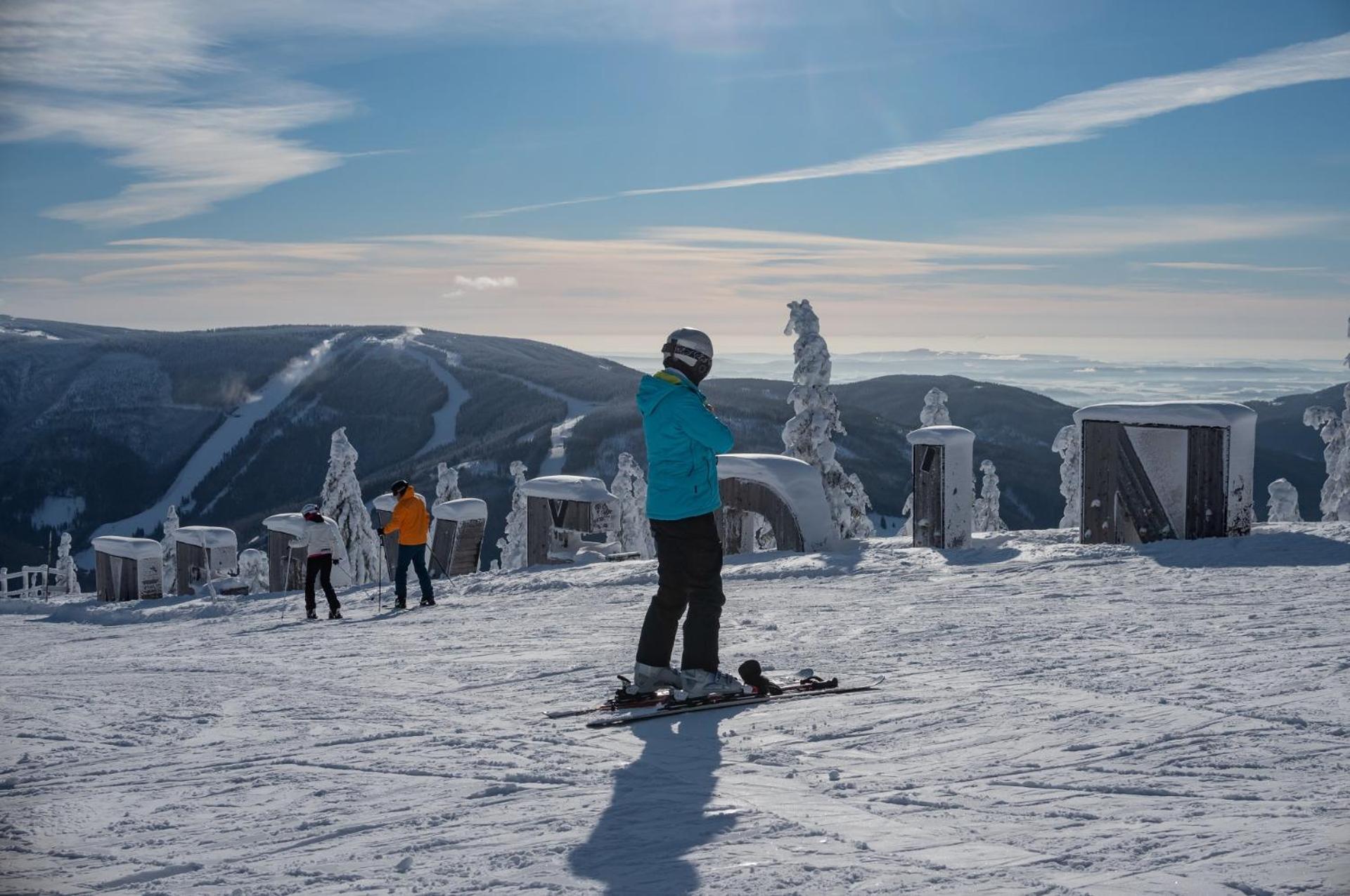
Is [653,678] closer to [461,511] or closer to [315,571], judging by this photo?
[315,571]

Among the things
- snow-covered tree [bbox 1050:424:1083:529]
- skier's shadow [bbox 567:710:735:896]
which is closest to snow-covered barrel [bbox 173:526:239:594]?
skier's shadow [bbox 567:710:735:896]

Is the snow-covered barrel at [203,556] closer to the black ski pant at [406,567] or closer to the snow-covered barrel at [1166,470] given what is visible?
the black ski pant at [406,567]

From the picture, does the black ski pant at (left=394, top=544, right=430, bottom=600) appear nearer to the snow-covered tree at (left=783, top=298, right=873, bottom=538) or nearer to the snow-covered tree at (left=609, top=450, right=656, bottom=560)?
the snow-covered tree at (left=783, top=298, right=873, bottom=538)

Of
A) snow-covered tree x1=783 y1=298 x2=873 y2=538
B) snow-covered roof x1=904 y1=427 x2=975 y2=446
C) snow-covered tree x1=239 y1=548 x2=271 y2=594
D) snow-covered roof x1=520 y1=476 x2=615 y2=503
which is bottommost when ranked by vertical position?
snow-covered tree x1=239 y1=548 x2=271 y2=594

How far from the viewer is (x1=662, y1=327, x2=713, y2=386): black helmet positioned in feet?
20.1

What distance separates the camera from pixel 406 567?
14102 millimetres

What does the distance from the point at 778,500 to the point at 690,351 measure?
9410 millimetres

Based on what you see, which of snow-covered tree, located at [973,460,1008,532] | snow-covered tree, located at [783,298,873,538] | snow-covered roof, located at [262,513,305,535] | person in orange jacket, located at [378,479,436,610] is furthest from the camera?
snow-covered tree, located at [973,460,1008,532]

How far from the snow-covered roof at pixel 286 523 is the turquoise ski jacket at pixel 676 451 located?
1105 centimetres

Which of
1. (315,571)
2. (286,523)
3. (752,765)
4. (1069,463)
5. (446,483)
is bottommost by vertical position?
(315,571)

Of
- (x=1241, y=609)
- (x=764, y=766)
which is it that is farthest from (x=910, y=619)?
(x=764, y=766)

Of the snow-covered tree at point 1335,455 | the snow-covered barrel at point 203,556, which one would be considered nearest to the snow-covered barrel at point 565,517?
the snow-covered barrel at point 203,556

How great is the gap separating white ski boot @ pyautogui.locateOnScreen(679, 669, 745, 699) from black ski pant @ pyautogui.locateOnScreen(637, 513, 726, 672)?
0.04 meters

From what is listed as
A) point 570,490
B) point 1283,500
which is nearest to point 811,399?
point 570,490
